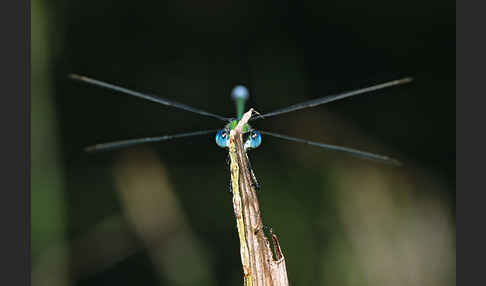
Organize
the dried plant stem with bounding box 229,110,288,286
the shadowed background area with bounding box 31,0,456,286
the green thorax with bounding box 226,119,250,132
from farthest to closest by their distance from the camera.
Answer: the shadowed background area with bounding box 31,0,456,286 → the green thorax with bounding box 226,119,250,132 → the dried plant stem with bounding box 229,110,288,286

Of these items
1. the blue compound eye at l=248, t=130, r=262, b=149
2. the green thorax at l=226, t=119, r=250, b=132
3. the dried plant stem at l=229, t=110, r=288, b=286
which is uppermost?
the green thorax at l=226, t=119, r=250, b=132

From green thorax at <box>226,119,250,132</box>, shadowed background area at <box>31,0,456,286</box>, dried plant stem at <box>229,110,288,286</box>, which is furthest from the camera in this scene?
shadowed background area at <box>31,0,456,286</box>

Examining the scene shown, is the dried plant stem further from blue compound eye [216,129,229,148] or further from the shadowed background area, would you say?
the shadowed background area

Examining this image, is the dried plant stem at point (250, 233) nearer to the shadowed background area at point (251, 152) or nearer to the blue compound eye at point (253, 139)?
the blue compound eye at point (253, 139)

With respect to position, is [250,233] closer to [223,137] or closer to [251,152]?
[223,137]

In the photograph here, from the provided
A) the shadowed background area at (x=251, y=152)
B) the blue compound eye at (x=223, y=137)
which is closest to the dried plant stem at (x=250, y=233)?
the blue compound eye at (x=223, y=137)

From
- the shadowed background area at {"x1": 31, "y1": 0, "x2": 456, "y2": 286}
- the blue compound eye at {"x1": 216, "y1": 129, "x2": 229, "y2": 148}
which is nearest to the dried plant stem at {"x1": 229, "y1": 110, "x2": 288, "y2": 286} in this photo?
the blue compound eye at {"x1": 216, "y1": 129, "x2": 229, "y2": 148}

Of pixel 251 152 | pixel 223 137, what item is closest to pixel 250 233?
pixel 223 137

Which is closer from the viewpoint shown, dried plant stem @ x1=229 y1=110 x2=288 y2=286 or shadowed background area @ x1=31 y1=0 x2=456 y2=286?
dried plant stem @ x1=229 y1=110 x2=288 y2=286
